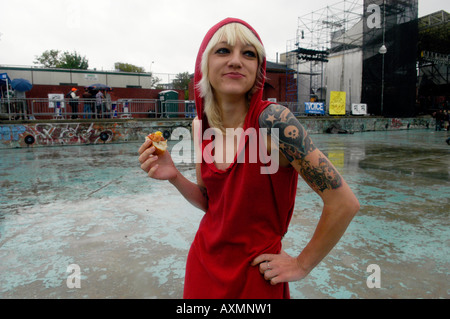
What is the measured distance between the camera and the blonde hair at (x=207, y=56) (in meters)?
1.28

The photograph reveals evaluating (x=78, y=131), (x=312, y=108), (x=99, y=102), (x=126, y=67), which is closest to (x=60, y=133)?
(x=78, y=131)

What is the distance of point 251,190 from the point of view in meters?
1.18

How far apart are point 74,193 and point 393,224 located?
16.4 feet

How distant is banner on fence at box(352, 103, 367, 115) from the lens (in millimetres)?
22250

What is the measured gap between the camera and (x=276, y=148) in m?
1.17

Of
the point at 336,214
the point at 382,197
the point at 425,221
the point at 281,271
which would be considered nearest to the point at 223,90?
the point at 336,214

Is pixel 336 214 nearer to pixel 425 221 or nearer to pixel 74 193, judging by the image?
pixel 425 221

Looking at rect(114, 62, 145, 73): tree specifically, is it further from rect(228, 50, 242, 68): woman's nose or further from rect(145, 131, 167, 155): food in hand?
rect(228, 50, 242, 68): woman's nose

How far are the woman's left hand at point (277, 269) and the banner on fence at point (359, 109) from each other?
23.2 meters

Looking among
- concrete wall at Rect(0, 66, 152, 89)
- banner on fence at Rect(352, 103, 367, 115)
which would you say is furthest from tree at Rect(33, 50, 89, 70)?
banner on fence at Rect(352, 103, 367, 115)

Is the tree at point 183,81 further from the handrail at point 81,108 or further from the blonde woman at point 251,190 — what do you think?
the blonde woman at point 251,190

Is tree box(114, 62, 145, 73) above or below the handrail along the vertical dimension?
above

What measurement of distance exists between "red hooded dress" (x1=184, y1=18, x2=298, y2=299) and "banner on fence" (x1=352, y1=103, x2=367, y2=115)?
23.1 metres

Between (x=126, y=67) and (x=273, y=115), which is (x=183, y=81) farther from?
(x=273, y=115)
